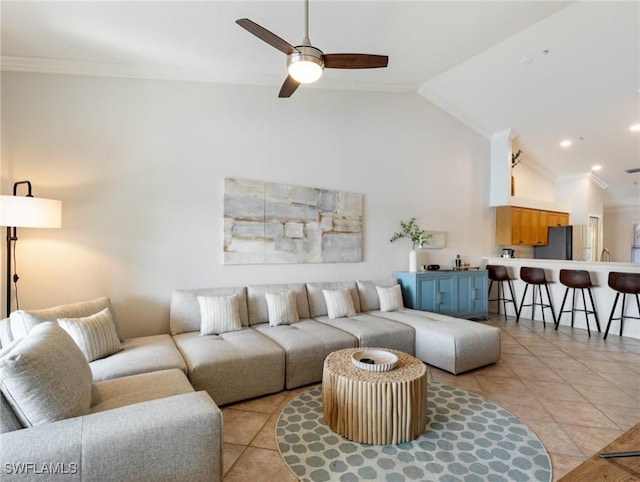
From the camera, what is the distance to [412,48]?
4.01m

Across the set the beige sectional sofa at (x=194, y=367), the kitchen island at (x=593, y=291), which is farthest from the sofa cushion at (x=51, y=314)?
the kitchen island at (x=593, y=291)

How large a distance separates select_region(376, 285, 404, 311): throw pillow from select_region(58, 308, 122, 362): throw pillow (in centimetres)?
306

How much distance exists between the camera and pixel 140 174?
3.54m

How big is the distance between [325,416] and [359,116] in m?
3.94

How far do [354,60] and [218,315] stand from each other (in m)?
2.63

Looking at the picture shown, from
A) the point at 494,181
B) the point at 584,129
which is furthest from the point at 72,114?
the point at 584,129

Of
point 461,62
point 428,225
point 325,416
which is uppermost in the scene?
point 461,62

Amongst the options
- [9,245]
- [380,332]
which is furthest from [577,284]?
[9,245]

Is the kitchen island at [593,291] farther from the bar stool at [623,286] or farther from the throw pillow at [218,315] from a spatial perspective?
the throw pillow at [218,315]

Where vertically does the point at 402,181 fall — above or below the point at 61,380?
above

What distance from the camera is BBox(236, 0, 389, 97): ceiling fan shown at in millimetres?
2262

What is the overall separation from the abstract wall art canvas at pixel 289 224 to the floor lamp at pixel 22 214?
1589 mm

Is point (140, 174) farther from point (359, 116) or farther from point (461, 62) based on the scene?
point (461, 62)

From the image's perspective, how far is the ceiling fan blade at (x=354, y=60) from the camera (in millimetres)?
2502
